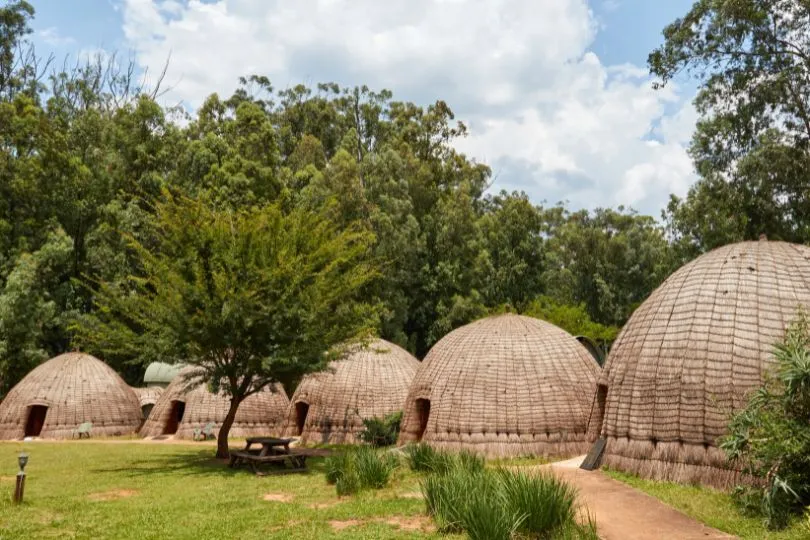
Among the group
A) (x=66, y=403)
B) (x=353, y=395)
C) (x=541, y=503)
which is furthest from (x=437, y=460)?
(x=66, y=403)

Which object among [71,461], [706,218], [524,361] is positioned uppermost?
Result: [706,218]

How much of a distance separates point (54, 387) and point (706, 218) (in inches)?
1201

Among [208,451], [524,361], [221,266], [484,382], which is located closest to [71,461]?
[208,451]

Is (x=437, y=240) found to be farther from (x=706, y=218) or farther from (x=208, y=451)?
(x=208, y=451)

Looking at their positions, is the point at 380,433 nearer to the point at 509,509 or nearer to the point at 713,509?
the point at 713,509

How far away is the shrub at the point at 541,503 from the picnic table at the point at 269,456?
8921 millimetres

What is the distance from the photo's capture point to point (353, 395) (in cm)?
2378

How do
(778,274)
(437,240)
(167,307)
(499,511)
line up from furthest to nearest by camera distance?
(437,240), (167,307), (778,274), (499,511)

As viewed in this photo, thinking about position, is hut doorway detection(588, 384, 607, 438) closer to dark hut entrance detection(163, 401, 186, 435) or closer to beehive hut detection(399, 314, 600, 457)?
beehive hut detection(399, 314, 600, 457)

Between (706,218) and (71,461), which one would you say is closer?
(71,461)

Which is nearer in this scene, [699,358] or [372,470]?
[699,358]

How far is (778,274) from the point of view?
43.0ft

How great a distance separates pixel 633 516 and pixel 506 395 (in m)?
8.14

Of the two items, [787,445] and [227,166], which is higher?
[227,166]
